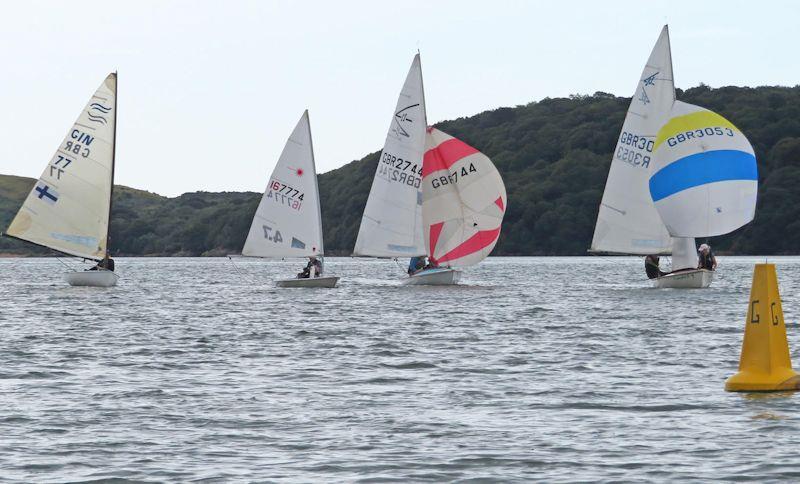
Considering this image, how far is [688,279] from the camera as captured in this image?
51844 millimetres

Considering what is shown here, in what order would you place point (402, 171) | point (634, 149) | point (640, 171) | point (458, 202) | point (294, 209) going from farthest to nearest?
point (294, 209) → point (402, 171) → point (458, 202) → point (634, 149) → point (640, 171)

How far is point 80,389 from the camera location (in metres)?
20.8

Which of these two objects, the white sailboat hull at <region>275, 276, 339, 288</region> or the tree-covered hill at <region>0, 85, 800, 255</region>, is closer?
the white sailboat hull at <region>275, 276, 339, 288</region>

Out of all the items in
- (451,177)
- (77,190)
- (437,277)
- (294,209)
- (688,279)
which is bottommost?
(437,277)

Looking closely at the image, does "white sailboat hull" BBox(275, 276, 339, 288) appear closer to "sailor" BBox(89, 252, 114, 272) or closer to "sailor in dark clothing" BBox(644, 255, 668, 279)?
"sailor" BBox(89, 252, 114, 272)

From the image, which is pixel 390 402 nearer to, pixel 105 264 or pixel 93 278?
pixel 105 264

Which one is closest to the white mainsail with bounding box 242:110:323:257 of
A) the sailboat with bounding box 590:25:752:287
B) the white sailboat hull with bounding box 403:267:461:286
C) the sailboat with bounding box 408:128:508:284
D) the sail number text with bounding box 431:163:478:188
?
the white sailboat hull with bounding box 403:267:461:286

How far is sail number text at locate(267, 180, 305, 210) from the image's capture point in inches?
2297

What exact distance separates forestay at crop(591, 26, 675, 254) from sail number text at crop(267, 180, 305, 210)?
513 inches

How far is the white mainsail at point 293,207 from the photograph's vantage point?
5812cm

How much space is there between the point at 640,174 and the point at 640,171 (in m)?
0.13

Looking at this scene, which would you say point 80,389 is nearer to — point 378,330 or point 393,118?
point 378,330

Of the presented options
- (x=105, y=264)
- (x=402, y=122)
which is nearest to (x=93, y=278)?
(x=105, y=264)

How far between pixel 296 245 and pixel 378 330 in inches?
955
